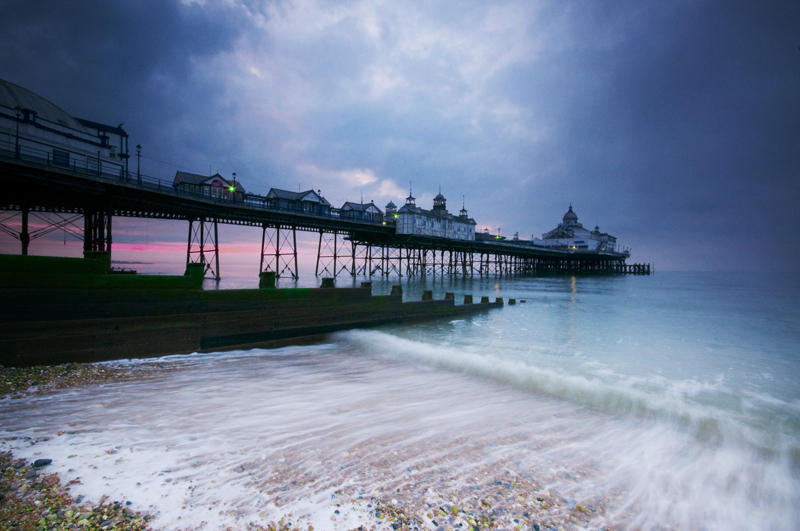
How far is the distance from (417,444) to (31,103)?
35.1m

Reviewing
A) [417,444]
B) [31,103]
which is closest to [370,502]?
[417,444]

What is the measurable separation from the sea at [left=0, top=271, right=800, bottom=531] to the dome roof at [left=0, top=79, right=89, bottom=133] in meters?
28.6

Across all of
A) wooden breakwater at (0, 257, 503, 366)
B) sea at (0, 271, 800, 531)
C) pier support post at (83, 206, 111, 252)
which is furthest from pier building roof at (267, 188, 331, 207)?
sea at (0, 271, 800, 531)

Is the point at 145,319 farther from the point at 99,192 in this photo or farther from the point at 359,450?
the point at 99,192

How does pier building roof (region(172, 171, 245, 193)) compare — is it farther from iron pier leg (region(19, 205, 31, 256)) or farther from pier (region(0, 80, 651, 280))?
iron pier leg (region(19, 205, 31, 256))

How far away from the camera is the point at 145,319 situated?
6.37 metres

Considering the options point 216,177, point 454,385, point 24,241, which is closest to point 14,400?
point 454,385

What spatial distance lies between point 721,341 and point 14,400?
1944cm

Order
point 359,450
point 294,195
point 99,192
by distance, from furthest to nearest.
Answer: point 294,195 < point 99,192 < point 359,450

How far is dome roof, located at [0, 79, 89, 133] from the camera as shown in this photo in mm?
21953

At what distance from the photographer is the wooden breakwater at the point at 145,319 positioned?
5312 mm

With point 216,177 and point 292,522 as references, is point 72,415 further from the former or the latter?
point 216,177

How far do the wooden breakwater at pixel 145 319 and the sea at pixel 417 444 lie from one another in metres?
0.54

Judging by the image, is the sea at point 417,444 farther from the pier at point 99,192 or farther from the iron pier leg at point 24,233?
the iron pier leg at point 24,233
